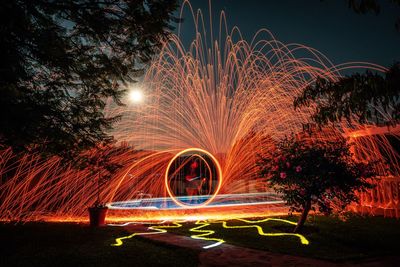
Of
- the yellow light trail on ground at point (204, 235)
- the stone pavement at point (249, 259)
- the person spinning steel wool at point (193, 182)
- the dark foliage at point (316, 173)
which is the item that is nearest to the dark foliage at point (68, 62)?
the yellow light trail on ground at point (204, 235)

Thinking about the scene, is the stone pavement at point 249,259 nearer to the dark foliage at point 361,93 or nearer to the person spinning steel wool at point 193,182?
the dark foliage at point 361,93

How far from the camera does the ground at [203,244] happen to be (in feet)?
18.5

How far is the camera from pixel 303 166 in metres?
7.69

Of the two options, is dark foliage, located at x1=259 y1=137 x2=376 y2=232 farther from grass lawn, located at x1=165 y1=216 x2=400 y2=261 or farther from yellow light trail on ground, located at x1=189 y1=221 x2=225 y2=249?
yellow light trail on ground, located at x1=189 y1=221 x2=225 y2=249

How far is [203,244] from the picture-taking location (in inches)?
271

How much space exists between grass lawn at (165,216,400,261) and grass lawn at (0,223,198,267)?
158cm

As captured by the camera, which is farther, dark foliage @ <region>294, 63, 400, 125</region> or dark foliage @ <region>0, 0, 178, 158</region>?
dark foliage @ <region>0, 0, 178, 158</region>

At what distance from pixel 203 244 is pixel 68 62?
5191 millimetres

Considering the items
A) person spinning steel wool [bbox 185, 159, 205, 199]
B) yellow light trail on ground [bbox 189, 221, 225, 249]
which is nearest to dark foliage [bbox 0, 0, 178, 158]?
yellow light trail on ground [bbox 189, 221, 225, 249]

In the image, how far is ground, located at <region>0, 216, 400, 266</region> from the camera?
564 cm

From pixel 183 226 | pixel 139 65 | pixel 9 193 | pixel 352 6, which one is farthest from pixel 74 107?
pixel 9 193

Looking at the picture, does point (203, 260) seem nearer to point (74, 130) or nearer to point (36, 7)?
point (74, 130)

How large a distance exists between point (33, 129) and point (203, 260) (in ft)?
15.1

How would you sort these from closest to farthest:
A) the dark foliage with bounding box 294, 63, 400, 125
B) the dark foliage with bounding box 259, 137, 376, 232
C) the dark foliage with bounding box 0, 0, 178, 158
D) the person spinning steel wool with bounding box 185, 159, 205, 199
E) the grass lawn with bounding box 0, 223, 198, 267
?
→ the dark foliage with bounding box 294, 63, 400, 125 < the grass lawn with bounding box 0, 223, 198, 267 < the dark foliage with bounding box 0, 0, 178, 158 < the dark foliage with bounding box 259, 137, 376, 232 < the person spinning steel wool with bounding box 185, 159, 205, 199
